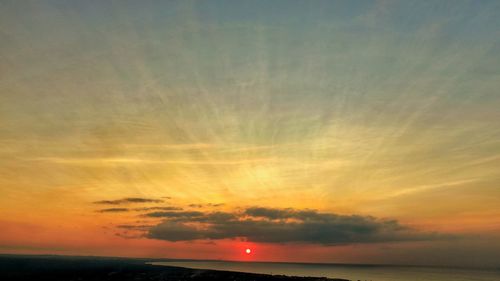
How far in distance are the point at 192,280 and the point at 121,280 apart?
75.8ft

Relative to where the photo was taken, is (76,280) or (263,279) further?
(263,279)

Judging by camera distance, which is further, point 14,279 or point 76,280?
point 14,279

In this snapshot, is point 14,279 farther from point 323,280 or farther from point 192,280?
point 323,280

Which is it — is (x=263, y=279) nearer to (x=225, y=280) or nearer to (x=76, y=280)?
(x=225, y=280)

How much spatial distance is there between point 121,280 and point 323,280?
64.4 m

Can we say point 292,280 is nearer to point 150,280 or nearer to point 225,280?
point 225,280

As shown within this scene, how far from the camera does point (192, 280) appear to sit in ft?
411

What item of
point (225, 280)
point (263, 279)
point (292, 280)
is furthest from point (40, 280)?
point (292, 280)

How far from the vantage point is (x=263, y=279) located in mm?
130875

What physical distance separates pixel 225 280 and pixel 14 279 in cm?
6971

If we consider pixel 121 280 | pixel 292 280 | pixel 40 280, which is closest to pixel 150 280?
pixel 121 280

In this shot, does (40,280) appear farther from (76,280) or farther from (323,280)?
(323,280)

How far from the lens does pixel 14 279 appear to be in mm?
131125

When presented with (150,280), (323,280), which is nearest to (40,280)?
(150,280)
